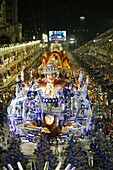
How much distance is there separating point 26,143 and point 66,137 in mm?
1825

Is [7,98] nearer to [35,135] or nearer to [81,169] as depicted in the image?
[35,135]

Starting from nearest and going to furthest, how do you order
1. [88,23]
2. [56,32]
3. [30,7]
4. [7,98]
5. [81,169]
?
1. [81,169]
2. [7,98]
3. [30,7]
4. [88,23]
5. [56,32]

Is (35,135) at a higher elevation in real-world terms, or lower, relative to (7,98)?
lower

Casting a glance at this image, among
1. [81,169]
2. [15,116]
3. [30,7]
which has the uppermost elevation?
[30,7]

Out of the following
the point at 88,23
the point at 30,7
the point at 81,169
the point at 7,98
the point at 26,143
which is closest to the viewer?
the point at 81,169

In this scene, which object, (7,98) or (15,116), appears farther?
(7,98)

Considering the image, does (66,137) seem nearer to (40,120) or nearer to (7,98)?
(40,120)

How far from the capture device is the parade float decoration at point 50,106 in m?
20.1

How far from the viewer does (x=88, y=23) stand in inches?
2493

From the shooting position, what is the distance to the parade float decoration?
20.1 metres

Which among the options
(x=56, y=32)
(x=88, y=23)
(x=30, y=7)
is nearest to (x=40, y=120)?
(x=30, y=7)

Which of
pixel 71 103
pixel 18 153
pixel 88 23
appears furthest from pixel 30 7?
pixel 18 153

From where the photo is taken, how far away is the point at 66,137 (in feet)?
65.8

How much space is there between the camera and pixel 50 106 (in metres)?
20.1
